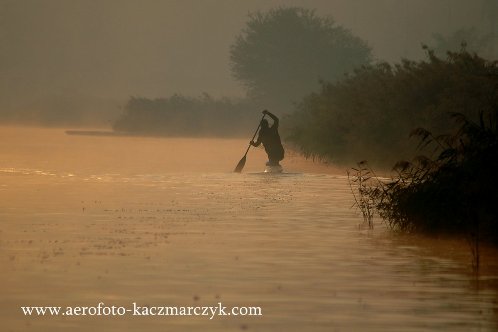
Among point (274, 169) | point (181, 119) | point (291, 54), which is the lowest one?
point (274, 169)

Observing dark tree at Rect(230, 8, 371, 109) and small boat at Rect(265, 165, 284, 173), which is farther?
dark tree at Rect(230, 8, 371, 109)

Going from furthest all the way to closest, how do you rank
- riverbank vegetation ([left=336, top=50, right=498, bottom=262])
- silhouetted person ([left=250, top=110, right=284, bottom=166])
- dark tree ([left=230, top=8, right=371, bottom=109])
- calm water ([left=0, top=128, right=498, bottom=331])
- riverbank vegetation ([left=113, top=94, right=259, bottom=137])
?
dark tree ([left=230, top=8, right=371, bottom=109]), riverbank vegetation ([left=113, top=94, right=259, bottom=137]), silhouetted person ([left=250, top=110, right=284, bottom=166]), riverbank vegetation ([left=336, top=50, right=498, bottom=262]), calm water ([left=0, top=128, right=498, bottom=331])

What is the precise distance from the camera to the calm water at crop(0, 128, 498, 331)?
12.5 m

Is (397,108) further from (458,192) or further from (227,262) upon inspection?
(227,262)

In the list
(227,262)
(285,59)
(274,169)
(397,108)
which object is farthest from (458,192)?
(285,59)

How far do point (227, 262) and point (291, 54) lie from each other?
278ft

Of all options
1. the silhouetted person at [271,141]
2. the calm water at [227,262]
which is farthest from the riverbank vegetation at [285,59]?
the calm water at [227,262]

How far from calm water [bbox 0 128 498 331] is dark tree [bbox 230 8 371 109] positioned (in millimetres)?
67497

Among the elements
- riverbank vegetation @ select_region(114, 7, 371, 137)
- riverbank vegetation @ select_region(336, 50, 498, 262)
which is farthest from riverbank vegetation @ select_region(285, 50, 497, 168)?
riverbank vegetation @ select_region(114, 7, 371, 137)

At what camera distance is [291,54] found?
100312 mm

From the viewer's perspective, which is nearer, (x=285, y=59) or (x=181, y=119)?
(x=181, y=119)

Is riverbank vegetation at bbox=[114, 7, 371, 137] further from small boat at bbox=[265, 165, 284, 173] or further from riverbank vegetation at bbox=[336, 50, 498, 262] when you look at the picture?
riverbank vegetation at bbox=[336, 50, 498, 262]

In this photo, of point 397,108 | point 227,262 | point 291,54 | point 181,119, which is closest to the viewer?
point 227,262

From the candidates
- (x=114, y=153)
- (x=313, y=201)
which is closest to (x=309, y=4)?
(x=114, y=153)
